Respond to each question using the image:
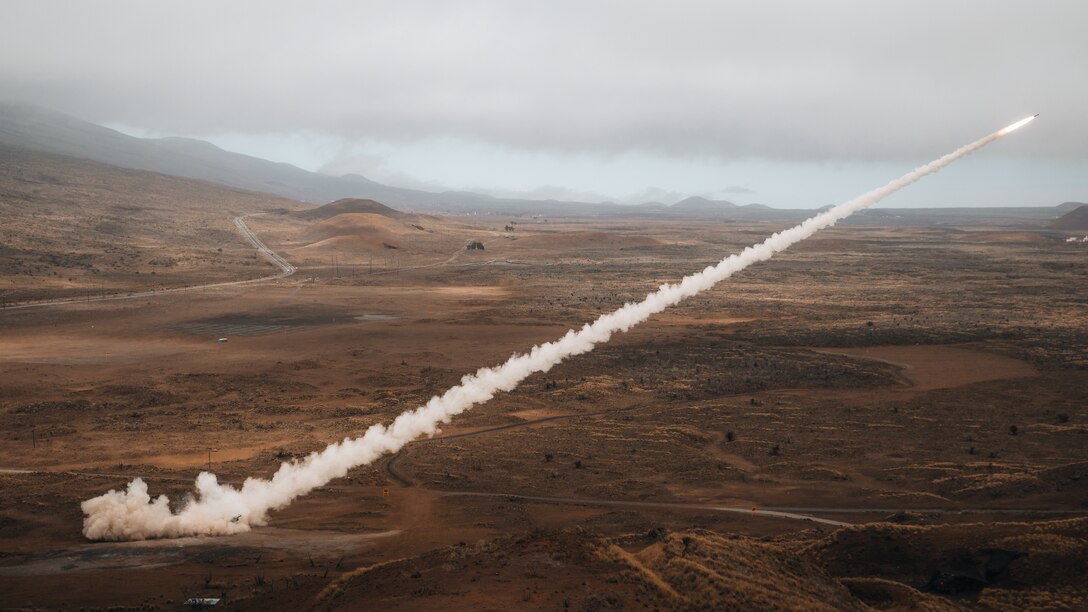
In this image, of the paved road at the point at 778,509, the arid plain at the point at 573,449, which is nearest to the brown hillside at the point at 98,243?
the arid plain at the point at 573,449

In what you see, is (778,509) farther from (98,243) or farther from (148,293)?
(98,243)

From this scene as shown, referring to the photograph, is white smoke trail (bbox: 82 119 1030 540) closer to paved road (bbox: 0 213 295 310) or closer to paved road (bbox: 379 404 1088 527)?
paved road (bbox: 379 404 1088 527)

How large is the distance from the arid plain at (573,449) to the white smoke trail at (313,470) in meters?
0.89

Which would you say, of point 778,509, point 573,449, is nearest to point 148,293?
point 573,449

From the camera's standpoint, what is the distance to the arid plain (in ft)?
85.7

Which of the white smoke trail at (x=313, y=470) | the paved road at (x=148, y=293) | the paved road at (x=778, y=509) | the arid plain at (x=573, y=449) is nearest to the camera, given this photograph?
the arid plain at (x=573, y=449)

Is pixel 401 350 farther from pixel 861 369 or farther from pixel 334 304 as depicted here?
pixel 861 369

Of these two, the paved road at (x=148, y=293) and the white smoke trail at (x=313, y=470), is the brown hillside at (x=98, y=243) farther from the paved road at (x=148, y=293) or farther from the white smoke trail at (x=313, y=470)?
the white smoke trail at (x=313, y=470)

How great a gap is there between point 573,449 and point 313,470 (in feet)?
42.2

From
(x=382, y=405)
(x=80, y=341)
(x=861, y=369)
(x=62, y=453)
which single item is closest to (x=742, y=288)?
(x=861, y=369)

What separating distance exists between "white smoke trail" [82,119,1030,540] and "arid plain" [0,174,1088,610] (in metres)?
0.89

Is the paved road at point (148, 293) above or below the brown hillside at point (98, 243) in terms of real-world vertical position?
below

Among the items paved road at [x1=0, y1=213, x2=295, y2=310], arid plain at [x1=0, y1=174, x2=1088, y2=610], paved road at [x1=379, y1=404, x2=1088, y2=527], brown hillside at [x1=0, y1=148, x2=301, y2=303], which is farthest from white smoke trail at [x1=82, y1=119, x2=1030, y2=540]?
brown hillside at [x1=0, y1=148, x2=301, y2=303]

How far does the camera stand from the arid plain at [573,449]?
26109mm
